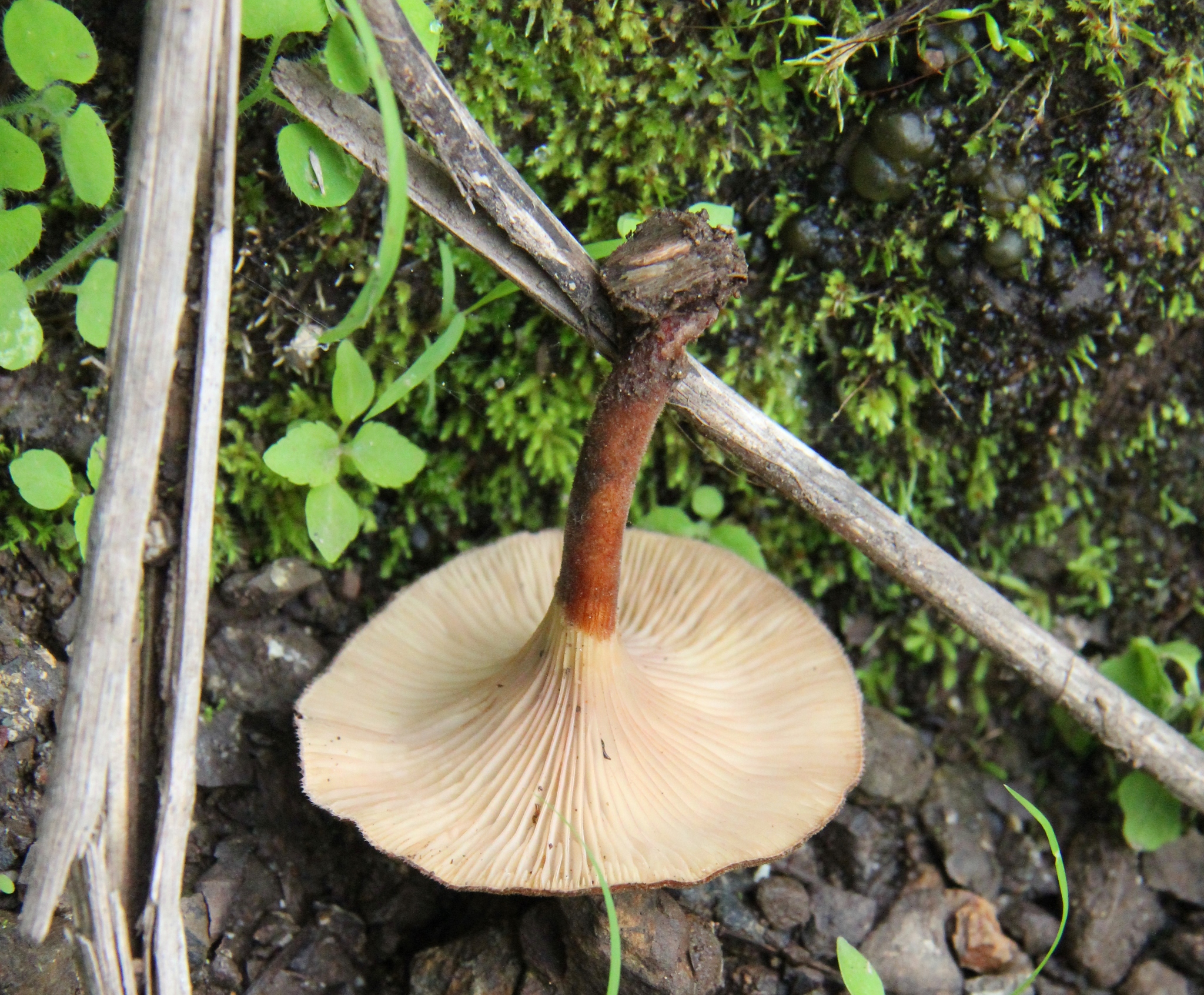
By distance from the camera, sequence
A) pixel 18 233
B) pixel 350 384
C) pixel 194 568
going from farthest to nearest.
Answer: pixel 350 384
pixel 18 233
pixel 194 568

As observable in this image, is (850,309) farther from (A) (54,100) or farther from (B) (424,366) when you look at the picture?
(A) (54,100)

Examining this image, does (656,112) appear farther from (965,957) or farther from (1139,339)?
(965,957)

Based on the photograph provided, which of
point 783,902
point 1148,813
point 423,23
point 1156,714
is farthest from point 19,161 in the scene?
point 1148,813

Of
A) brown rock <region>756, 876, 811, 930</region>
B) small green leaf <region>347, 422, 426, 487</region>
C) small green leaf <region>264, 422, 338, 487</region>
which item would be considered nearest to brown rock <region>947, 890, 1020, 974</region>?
brown rock <region>756, 876, 811, 930</region>

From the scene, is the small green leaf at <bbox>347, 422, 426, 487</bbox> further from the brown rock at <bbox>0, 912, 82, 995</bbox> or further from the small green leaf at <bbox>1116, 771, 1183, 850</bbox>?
the small green leaf at <bbox>1116, 771, 1183, 850</bbox>

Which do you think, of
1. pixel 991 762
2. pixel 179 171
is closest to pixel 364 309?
pixel 179 171
